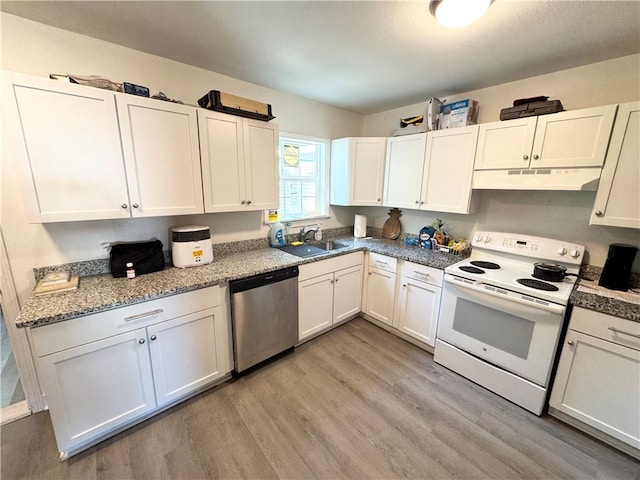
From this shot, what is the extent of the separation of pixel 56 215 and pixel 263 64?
1708 millimetres

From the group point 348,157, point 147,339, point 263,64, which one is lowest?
point 147,339

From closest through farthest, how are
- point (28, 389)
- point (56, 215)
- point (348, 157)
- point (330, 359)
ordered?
point (56, 215) < point (28, 389) < point (330, 359) < point (348, 157)

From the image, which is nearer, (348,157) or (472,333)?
(472,333)

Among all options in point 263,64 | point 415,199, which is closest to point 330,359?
point 415,199

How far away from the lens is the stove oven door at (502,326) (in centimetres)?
171

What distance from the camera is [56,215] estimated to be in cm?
149

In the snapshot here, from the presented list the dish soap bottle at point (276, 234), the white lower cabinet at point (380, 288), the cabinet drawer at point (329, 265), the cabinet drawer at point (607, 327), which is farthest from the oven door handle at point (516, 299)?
the dish soap bottle at point (276, 234)

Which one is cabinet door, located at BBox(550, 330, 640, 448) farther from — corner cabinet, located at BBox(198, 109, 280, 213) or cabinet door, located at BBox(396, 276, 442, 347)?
corner cabinet, located at BBox(198, 109, 280, 213)

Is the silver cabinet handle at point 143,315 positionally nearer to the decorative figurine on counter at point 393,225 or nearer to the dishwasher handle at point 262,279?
the dishwasher handle at point 262,279

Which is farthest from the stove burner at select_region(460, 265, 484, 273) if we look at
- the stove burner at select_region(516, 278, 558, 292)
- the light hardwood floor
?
the light hardwood floor

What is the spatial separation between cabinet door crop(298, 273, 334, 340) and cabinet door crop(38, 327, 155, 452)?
120 cm

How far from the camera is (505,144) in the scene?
206cm

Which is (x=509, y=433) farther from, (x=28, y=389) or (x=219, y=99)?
(x=28, y=389)

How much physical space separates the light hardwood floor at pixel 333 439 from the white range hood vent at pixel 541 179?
1.61 metres
